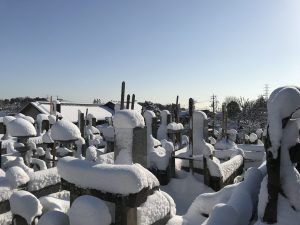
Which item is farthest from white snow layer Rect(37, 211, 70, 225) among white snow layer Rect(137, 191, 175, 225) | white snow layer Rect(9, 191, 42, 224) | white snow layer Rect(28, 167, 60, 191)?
white snow layer Rect(28, 167, 60, 191)

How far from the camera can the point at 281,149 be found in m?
3.67

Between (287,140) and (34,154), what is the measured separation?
1206 centimetres

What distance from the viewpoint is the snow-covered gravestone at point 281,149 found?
348cm

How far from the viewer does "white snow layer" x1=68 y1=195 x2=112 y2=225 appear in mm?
4316

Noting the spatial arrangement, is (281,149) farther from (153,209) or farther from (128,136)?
(128,136)

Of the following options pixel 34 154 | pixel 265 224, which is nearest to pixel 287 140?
pixel 265 224

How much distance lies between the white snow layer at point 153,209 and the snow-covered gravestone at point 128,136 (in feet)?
6.13

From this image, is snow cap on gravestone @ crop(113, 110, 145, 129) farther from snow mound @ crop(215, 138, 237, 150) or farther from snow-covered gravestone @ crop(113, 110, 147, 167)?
snow mound @ crop(215, 138, 237, 150)

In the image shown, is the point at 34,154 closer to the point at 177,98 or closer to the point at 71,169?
the point at 71,169

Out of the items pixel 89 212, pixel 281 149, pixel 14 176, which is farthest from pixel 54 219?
pixel 281 149

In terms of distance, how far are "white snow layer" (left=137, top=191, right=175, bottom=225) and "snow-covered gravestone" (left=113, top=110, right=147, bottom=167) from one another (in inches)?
73.5

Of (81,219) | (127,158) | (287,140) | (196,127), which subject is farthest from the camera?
(196,127)

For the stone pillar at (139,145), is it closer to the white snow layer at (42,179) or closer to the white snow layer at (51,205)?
the white snow layer at (42,179)

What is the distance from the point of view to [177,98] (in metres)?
21.8
